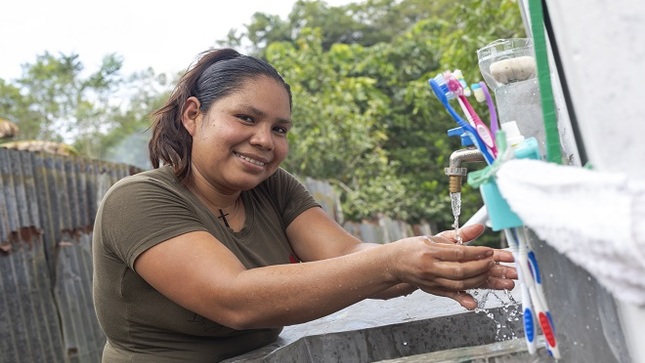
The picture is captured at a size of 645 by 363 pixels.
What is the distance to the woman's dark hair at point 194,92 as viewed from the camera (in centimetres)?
226

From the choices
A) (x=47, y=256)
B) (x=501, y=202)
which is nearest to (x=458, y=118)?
(x=501, y=202)

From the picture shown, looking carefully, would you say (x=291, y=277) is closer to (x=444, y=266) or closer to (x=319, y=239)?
(x=444, y=266)

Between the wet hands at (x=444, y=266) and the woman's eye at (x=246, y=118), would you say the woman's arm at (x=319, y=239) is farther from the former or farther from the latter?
the wet hands at (x=444, y=266)

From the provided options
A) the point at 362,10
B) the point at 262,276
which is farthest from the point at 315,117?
the point at 362,10

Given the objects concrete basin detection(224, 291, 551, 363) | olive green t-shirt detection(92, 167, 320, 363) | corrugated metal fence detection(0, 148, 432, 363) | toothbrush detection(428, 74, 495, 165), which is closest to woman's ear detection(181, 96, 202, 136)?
olive green t-shirt detection(92, 167, 320, 363)

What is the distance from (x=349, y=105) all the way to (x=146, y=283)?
8.09m

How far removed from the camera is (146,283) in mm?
2070

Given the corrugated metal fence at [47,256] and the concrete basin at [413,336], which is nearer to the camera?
the concrete basin at [413,336]

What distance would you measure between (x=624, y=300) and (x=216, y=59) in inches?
64.3

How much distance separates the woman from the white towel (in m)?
0.47

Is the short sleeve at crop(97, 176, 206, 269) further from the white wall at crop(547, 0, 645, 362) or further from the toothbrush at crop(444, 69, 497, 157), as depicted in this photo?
the white wall at crop(547, 0, 645, 362)

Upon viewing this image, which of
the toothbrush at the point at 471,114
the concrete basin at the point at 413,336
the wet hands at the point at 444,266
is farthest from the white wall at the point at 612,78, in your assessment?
the concrete basin at the point at 413,336

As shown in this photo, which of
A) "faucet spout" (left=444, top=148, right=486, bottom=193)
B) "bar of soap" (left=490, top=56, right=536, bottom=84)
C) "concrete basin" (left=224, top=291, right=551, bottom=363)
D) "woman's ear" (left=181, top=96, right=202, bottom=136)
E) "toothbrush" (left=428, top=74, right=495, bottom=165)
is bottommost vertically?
"concrete basin" (left=224, top=291, right=551, bottom=363)

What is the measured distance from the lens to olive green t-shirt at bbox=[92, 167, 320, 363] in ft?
6.49
